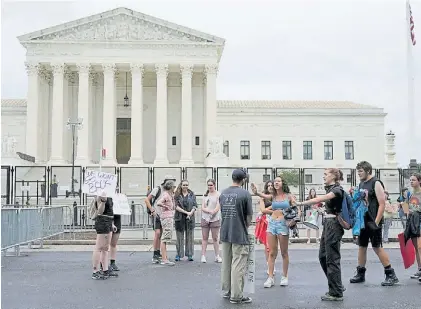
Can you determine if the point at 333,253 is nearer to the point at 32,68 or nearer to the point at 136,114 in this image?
the point at 136,114

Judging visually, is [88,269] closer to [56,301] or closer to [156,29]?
[56,301]

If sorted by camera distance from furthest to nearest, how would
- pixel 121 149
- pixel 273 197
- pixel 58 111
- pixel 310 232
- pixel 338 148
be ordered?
pixel 338 148
pixel 121 149
pixel 58 111
pixel 310 232
pixel 273 197

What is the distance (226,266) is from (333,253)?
5.25 ft

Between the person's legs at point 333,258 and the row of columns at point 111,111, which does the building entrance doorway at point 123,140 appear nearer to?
the row of columns at point 111,111

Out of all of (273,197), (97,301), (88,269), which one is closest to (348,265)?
(273,197)

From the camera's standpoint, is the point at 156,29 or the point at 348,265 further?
the point at 156,29

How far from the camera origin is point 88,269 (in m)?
12.2

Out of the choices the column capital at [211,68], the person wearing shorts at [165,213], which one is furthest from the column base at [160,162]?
the person wearing shorts at [165,213]

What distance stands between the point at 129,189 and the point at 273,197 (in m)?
31.9

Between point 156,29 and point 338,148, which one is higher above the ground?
point 156,29

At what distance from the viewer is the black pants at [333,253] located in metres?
8.39

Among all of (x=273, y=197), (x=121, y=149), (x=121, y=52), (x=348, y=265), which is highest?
(x=121, y=52)

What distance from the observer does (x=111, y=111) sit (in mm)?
53844

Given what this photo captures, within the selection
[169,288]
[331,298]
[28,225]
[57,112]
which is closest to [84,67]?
[57,112]
